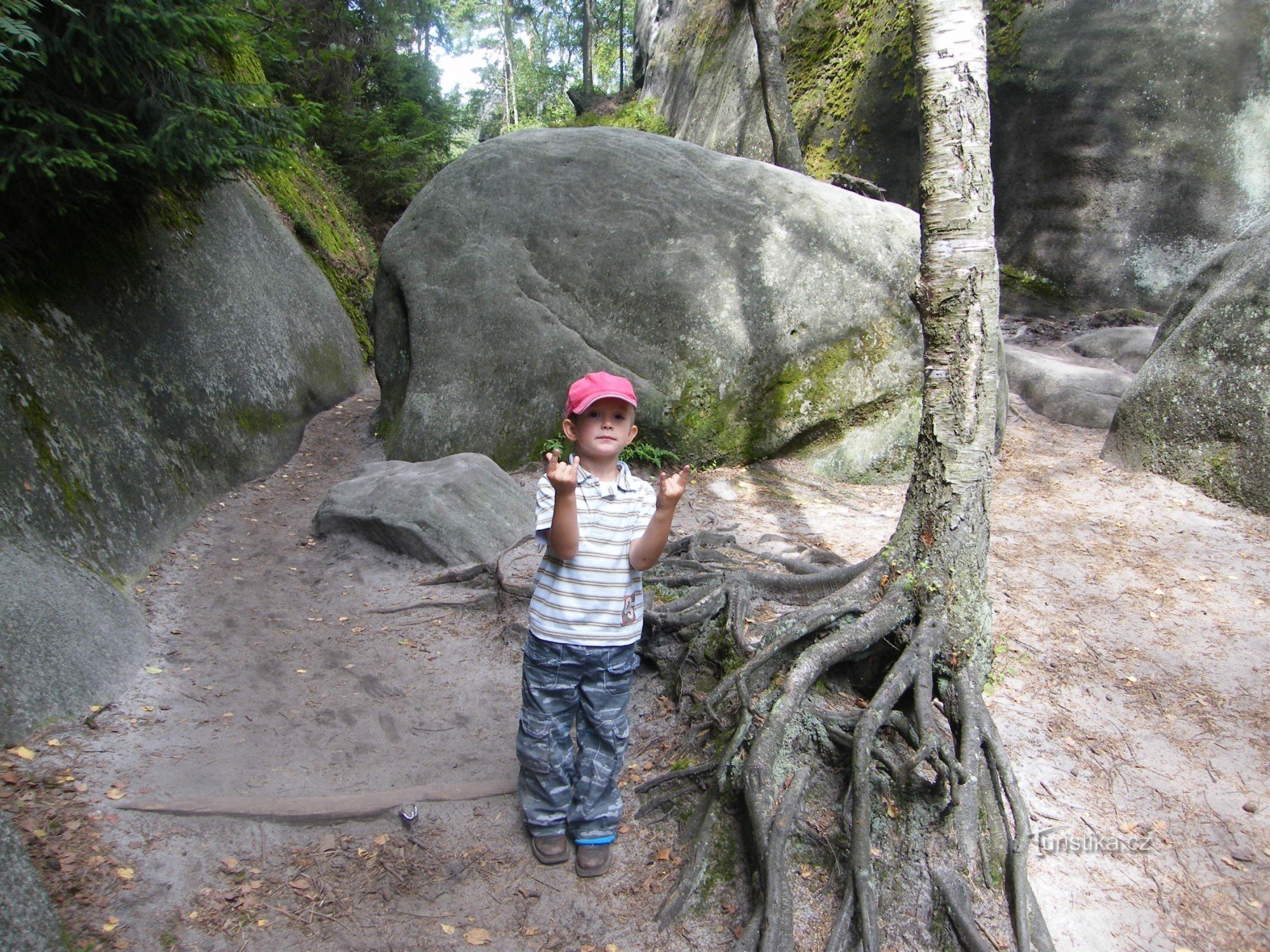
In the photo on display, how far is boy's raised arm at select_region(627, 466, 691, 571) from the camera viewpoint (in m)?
2.62

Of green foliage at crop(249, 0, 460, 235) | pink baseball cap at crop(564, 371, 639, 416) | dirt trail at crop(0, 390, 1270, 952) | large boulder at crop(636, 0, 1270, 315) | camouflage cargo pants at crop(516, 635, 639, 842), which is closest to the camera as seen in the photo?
pink baseball cap at crop(564, 371, 639, 416)

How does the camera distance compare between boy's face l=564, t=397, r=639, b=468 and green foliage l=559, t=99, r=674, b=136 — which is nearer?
boy's face l=564, t=397, r=639, b=468

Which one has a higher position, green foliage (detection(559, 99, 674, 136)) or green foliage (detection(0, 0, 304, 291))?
green foliage (detection(559, 99, 674, 136))

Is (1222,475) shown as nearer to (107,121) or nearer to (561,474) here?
(561,474)

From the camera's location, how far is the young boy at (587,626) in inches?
111

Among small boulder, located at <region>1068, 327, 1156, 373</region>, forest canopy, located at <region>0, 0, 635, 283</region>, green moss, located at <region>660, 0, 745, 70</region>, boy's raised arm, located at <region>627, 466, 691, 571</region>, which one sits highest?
green moss, located at <region>660, 0, 745, 70</region>

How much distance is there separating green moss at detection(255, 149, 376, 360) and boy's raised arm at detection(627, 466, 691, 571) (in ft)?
25.0

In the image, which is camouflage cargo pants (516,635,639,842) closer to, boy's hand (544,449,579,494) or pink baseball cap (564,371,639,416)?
boy's hand (544,449,579,494)

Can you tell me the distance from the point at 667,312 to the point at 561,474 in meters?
4.96

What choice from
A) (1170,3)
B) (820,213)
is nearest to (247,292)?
(820,213)

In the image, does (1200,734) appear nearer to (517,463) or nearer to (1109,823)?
(1109,823)

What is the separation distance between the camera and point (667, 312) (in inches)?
287

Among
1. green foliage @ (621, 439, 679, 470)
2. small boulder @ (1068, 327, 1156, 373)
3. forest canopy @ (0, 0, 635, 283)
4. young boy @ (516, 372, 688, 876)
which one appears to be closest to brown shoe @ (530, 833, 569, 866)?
young boy @ (516, 372, 688, 876)

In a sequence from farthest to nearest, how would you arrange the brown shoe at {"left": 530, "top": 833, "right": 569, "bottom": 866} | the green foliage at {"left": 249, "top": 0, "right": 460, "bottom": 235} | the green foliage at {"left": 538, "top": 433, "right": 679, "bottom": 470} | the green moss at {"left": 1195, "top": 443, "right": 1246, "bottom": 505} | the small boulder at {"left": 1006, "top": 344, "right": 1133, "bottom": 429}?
the green foliage at {"left": 249, "top": 0, "right": 460, "bottom": 235}, the small boulder at {"left": 1006, "top": 344, "right": 1133, "bottom": 429}, the green foliage at {"left": 538, "top": 433, "right": 679, "bottom": 470}, the green moss at {"left": 1195, "top": 443, "right": 1246, "bottom": 505}, the brown shoe at {"left": 530, "top": 833, "right": 569, "bottom": 866}
